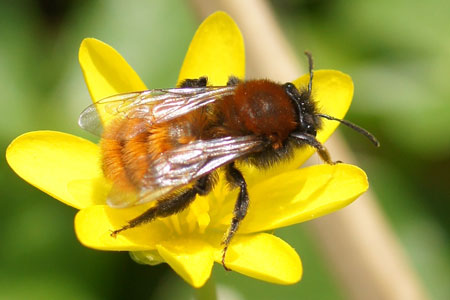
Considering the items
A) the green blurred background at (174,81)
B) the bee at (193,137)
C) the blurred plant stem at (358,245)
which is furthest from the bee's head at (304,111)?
the green blurred background at (174,81)

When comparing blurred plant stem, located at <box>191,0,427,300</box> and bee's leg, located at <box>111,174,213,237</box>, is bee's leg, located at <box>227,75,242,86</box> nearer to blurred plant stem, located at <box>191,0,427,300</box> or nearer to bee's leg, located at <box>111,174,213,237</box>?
bee's leg, located at <box>111,174,213,237</box>

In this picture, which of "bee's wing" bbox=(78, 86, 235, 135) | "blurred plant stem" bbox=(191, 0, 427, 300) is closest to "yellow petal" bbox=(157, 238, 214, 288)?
"bee's wing" bbox=(78, 86, 235, 135)

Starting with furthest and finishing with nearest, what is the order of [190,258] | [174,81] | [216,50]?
[174,81] → [216,50] → [190,258]

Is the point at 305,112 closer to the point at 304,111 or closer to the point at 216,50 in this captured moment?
the point at 304,111

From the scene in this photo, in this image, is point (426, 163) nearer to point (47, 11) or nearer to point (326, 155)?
point (326, 155)

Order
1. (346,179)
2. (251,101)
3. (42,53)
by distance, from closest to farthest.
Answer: (251,101), (346,179), (42,53)

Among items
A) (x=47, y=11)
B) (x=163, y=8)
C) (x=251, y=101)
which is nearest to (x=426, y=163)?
(x=163, y=8)

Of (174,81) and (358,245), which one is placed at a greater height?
(174,81)

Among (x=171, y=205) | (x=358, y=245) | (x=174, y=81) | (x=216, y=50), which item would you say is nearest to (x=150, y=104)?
(x=171, y=205)
